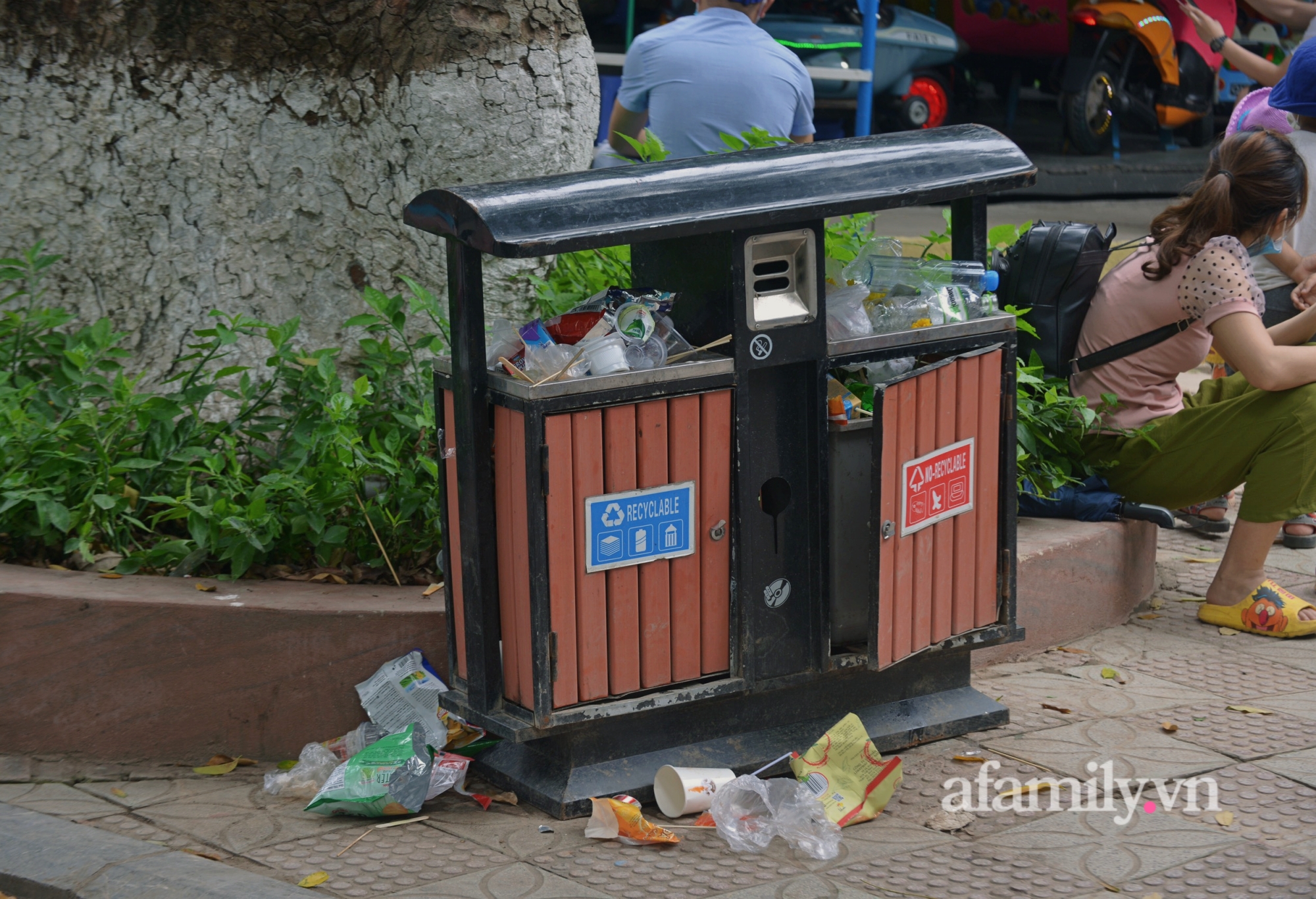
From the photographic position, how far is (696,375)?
2812 mm

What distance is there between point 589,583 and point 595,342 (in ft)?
1.58

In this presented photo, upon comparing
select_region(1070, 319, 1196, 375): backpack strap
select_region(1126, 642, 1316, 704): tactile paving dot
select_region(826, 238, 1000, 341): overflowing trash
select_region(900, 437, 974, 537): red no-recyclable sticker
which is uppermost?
select_region(826, 238, 1000, 341): overflowing trash

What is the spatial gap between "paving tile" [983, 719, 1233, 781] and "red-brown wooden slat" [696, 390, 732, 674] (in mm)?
763

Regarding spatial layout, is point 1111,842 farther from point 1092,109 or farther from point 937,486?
point 1092,109

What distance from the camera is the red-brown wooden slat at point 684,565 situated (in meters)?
2.81

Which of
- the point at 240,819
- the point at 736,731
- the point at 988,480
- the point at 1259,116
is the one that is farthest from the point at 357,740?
the point at 1259,116

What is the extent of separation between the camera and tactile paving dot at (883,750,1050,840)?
2896mm

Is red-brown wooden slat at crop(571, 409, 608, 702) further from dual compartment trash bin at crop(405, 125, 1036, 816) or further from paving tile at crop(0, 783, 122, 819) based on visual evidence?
paving tile at crop(0, 783, 122, 819)

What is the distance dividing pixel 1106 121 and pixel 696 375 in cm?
1072

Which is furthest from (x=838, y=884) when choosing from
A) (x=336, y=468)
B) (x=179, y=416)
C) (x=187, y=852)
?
(x=179, y=416)

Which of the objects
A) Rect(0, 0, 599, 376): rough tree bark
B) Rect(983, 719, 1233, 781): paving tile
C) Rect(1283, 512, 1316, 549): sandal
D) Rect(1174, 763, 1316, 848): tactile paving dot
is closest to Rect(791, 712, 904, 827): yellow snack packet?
Rect(983, 719, 1233, 781): paving tile

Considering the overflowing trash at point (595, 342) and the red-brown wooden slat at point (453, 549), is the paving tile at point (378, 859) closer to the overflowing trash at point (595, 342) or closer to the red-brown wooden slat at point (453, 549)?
the red-brown wooden slat at point (453, 549)

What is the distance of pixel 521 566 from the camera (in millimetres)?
2775

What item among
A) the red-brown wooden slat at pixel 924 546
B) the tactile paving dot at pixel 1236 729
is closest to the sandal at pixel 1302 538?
the tactile paving dot at pixel 1236 729
